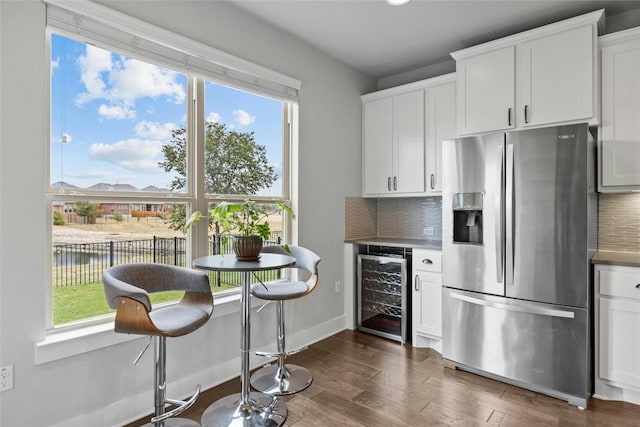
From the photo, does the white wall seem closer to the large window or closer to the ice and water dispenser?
the large window

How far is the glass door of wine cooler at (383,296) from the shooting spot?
11.2ft

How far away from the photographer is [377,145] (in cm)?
388

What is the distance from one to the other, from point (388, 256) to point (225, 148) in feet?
5.97

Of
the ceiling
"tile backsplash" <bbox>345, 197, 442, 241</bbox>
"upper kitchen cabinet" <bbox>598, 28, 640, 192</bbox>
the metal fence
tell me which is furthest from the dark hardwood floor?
the ceiling

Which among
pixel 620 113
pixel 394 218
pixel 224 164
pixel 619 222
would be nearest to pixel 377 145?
pixel 394 218

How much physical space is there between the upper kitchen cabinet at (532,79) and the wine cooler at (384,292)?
1319mm

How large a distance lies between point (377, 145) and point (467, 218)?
1411mm

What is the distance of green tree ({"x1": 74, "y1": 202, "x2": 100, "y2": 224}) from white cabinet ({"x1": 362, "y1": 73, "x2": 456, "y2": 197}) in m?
2.61

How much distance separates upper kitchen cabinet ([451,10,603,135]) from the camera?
8.34ft

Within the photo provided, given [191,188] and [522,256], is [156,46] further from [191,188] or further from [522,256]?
[522,256]

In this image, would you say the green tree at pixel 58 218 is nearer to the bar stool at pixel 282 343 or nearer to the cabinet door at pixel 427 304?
the bar stool at pixel 282 343

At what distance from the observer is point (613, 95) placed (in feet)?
8.45

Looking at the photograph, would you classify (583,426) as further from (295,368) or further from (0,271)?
(0,271)

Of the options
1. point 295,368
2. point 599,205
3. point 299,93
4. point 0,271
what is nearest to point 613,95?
point 599,205
